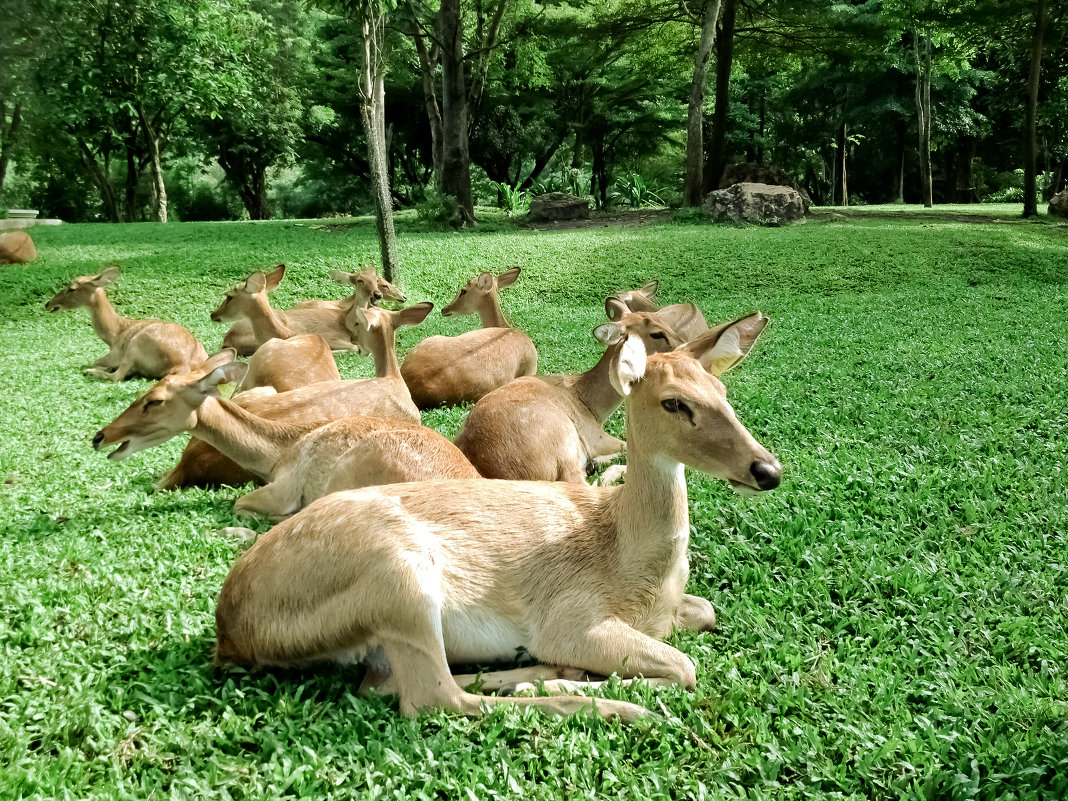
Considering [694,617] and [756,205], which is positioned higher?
[756,205]

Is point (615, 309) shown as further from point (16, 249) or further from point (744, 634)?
point (16, 249)

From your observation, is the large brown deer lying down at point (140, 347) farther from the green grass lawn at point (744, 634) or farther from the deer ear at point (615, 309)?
the deer ear at point (615, 309)

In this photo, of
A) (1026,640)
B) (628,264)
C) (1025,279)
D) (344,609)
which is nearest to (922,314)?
(1025,279)

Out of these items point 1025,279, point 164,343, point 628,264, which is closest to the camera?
point 164,343

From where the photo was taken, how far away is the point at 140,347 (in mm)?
8461

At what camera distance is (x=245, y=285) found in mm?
8852

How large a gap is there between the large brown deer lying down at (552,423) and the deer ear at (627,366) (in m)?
0.81

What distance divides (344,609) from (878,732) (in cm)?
172

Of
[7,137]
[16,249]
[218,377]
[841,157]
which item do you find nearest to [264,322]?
[218,377]

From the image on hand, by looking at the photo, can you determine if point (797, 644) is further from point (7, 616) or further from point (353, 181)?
point (353, 181)

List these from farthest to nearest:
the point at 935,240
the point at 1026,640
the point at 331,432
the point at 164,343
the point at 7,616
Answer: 1. the point at 935,240
2. the point at 164,343
3. the point at 331,432
4. the point at 7,616
5. the point at 1026,640

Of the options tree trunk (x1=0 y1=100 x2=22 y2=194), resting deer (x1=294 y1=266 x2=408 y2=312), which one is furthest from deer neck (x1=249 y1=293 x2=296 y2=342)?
tree trunk (x1=0 y1=100 x2=22 y2=194)

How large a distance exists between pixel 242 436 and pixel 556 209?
54.2 ft

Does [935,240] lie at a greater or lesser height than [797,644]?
greater
